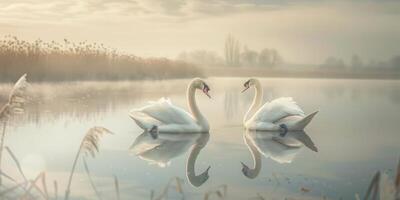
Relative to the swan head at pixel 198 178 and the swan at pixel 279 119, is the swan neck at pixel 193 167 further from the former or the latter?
the swan at pixel 279 119

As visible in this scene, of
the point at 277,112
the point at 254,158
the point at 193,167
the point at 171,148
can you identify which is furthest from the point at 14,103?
the point at 277,112

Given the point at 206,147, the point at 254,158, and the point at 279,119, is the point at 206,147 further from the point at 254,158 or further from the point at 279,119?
the point at 279,119

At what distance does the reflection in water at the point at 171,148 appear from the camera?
146 inches

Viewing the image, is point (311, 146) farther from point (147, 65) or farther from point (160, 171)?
point (147, 65)

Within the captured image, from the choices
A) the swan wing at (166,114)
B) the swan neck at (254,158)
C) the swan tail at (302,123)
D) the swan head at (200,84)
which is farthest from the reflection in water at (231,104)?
the swan neck at (254,158)

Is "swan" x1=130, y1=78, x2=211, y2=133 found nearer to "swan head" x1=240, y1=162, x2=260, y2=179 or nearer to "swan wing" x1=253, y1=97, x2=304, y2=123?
"swan wing" x1=253, y1=97, x2=304, y2=123

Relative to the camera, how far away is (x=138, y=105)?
21.0ft

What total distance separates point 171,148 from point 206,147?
255mm

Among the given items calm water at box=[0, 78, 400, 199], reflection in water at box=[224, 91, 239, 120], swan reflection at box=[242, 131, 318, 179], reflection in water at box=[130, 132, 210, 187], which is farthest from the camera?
reflection in water at box=[224, 91, 239, 120]

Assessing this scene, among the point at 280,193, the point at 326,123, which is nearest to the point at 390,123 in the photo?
the point at 326,123

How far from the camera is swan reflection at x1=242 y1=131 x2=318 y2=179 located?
407cm

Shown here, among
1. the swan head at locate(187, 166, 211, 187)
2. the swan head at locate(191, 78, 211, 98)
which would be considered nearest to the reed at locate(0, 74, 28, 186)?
the swan head at locate(187, 166, 211, 187)

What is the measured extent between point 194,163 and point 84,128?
1.46 metres

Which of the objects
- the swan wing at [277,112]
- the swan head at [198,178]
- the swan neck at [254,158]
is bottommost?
the swan head at [198,178]
